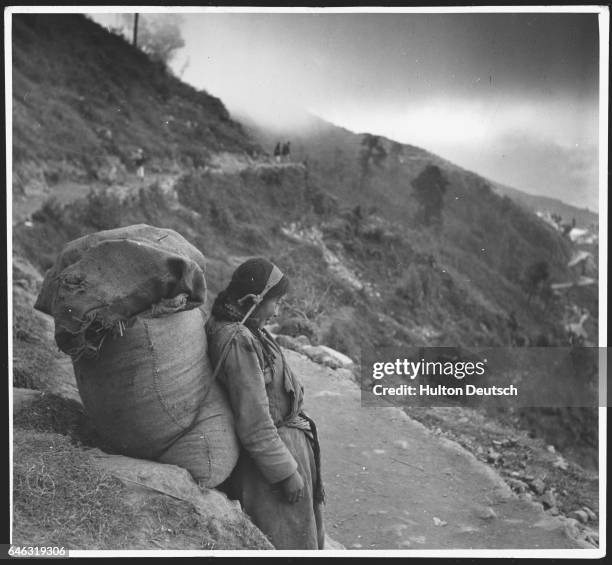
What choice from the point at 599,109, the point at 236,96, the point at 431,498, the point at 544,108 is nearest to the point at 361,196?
the point at 236,96

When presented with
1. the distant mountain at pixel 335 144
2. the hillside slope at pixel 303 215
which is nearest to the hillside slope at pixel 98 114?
the hillside slope at pixel 303 215

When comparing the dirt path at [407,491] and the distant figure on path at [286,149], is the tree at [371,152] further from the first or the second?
the dirt path at [407,491]

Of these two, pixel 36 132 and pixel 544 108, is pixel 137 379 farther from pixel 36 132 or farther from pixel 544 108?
pixel 36 132

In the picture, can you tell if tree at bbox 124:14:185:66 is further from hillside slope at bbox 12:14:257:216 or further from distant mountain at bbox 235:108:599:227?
distant mountain at bbox 235:108:599:227

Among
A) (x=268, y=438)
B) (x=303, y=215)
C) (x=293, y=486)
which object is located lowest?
(x=293, y=486)

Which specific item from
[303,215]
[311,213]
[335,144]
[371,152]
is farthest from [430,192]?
[303,215]

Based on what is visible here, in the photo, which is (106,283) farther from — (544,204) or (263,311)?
(544,204)

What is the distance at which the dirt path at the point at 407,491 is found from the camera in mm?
3311

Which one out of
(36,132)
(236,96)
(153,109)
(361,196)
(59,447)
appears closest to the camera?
(59,447)

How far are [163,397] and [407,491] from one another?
6.55ft

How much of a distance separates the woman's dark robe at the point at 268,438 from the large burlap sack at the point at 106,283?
0.28 metres

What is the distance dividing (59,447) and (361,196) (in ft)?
13.2

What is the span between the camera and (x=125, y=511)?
7.18ft

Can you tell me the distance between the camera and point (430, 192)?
5.23 metres
